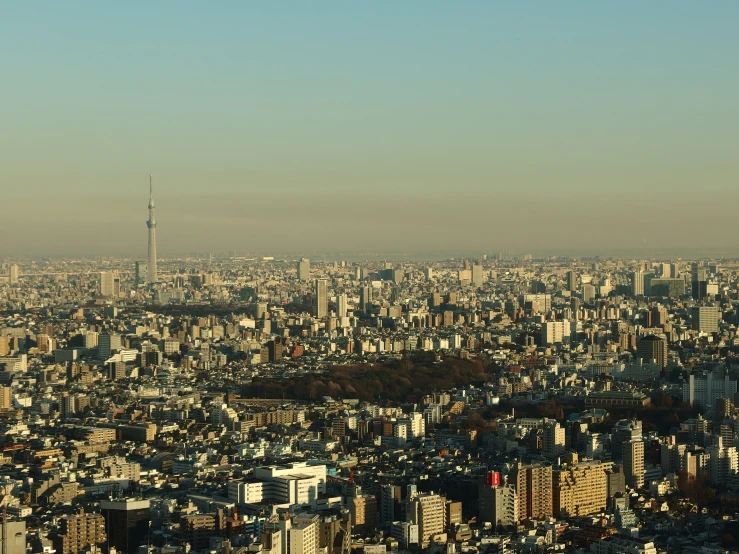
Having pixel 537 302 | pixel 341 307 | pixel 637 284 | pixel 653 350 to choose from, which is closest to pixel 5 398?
pixel 653 350

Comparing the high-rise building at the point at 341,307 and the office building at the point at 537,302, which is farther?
the office building at the point at 537,302

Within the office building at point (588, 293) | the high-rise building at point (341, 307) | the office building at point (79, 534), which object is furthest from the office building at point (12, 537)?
the office building at point (588, 293)

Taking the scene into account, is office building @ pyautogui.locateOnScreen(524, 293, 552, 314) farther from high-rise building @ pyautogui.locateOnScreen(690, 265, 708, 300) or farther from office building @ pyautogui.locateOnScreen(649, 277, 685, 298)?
high-rise building @ pyautogui.locateOnScreen(690, 265, 708, 300)

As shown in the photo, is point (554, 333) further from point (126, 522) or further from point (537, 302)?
point (126, 522)

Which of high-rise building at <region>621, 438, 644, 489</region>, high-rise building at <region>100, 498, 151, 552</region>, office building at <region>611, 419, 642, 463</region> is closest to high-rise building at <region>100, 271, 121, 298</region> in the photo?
office building at <region>611, 419, 642, 463</region>

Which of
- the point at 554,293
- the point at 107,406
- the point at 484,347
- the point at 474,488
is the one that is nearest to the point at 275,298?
the point at 554,293

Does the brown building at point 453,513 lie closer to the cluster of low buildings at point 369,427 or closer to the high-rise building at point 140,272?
the cluster of low buildings at point 369,427
